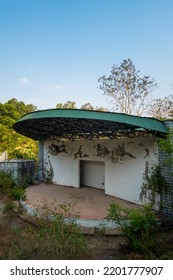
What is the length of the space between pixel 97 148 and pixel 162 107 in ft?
35.9

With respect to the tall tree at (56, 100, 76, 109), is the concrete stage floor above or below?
below

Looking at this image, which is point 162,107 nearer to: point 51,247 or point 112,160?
point 112,160

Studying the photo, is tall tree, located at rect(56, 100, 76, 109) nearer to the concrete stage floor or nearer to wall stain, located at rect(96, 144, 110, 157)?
the concrete stage floor

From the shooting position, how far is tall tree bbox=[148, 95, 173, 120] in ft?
58.7

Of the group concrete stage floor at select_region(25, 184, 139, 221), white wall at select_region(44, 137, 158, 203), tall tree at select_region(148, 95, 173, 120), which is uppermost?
tall tree at select_region(148, 95, 173, 120)

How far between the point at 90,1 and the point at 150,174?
21.8 ft

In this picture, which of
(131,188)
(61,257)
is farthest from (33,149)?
(61,257)

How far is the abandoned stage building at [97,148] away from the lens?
5957mm

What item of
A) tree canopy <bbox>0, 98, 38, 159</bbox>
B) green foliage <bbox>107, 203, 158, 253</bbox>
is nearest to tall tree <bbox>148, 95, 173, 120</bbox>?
tree canopy <bbox>0, 98, 38, 159</bbox>

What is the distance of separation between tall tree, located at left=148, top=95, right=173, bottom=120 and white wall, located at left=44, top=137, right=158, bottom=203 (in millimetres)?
9798

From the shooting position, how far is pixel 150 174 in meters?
7.14

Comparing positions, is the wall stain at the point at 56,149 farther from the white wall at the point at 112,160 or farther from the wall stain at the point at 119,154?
the wall stain at the point at 119,154

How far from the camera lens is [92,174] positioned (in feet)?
37.3

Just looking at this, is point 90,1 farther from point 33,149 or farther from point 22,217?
point 33,149
